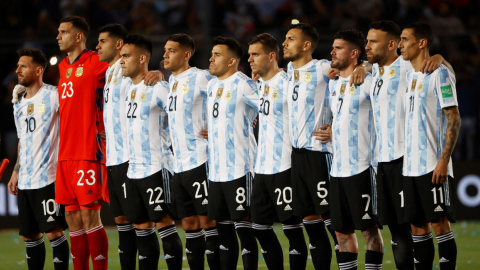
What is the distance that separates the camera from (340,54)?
5543 mm

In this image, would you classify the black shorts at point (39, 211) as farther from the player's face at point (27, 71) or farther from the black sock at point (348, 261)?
the black sock at point (348, 261)

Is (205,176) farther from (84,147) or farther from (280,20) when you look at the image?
(280,20)

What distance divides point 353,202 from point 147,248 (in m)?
1.87

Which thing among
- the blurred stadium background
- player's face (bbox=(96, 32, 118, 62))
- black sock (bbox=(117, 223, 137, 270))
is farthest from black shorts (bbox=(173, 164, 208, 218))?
the blurred stadium background

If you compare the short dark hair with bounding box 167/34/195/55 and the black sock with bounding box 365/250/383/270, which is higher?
the short dark hair with bounding box 167/34/195/55

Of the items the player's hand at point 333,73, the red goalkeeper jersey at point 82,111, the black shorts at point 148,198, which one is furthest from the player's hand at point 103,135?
the player's hand at point 333,73

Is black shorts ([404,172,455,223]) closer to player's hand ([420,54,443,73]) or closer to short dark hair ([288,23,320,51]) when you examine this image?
player's hand ([420,54,443,73])

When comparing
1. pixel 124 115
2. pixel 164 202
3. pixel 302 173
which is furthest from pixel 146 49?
pixel 302 173

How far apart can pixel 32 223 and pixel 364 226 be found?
10.3ft

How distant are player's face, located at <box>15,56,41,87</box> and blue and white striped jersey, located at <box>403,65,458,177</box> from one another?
366 centimetres

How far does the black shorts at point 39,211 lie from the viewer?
248 inches

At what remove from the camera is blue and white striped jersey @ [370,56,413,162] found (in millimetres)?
5262

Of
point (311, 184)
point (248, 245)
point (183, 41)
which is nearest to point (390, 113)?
point (311, 184)

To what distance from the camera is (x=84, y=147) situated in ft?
20.4
